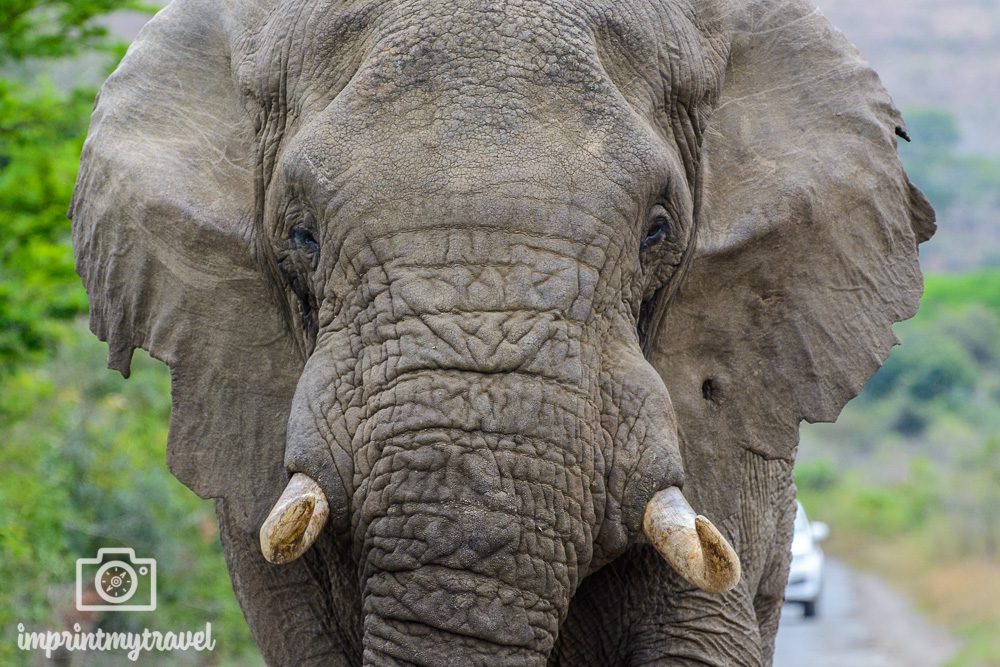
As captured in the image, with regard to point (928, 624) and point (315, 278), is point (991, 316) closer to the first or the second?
point (928, 624)

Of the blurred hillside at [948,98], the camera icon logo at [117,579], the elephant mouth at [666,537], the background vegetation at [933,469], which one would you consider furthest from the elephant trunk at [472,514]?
the blurred hillside at [948,98]

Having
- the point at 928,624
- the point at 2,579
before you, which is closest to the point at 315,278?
the point at 2,579

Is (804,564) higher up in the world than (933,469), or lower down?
higher up

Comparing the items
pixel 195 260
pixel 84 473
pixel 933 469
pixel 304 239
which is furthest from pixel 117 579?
pixel 933 469

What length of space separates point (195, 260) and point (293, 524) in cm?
112

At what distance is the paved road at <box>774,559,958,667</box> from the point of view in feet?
58.3

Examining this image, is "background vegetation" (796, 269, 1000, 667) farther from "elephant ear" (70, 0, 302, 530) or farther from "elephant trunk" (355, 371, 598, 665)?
"elephant trunk" (355, 371, 598, 665)

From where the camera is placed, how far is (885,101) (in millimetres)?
4820

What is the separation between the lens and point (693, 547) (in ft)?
12.2

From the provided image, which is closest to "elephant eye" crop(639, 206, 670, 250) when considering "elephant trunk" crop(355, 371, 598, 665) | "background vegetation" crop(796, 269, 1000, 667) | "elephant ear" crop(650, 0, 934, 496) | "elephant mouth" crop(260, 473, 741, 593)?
"elephant ear" crop(650, 0, 934, 496)

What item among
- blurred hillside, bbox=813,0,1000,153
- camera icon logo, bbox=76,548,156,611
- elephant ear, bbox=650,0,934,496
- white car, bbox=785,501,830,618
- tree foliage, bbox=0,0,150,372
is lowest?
blurred hillside, bbox=813,0,1000,153

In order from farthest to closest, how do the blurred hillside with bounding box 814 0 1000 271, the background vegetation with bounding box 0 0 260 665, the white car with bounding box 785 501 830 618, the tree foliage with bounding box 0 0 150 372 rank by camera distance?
the blurred hillside with bounding box 814 0 1000 271, the white car with bounding box 785 501 830 618, the background vegetation with bounding box 0 0 260 665, the tree foliage with bounding box 0 0 150 372

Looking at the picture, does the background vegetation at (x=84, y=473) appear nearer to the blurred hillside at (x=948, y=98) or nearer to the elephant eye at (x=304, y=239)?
the elephant eye at (x=304, y=239)

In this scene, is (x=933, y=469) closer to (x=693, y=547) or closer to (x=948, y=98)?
(x=693, y=547)
